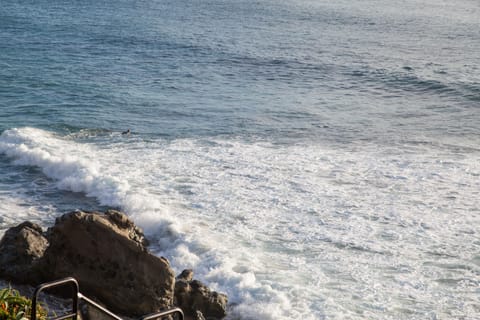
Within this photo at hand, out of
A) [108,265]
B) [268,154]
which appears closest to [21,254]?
[108,265]

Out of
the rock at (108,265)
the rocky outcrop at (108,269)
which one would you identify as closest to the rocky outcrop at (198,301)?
the rocky outcrop at (108,269)

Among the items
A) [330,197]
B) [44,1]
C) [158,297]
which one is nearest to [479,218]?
[330,197]

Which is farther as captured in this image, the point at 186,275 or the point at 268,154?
the point at 268,154

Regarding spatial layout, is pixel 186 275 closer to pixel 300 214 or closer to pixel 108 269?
pixel 108 269

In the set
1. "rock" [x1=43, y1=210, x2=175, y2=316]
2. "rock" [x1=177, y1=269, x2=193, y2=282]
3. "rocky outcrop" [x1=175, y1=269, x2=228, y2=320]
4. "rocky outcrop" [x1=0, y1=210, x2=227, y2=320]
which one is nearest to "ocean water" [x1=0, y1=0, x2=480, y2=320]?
"rocky outcrop" [x1=175, y1=269, x2=228, y2=320]

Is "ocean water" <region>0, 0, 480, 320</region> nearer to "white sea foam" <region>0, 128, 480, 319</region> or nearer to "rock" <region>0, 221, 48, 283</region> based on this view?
"white sea foam" <region>0, 128, 480, 319</region>

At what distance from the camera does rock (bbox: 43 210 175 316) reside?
10.5 m

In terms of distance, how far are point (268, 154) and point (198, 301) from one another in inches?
412

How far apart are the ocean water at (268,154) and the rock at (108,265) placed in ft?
4.62

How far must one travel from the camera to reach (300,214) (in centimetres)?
1576

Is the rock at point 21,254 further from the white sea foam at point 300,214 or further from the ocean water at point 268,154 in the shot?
the white sea foam at point 300,214

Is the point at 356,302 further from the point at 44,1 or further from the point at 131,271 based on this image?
the point at 44,1

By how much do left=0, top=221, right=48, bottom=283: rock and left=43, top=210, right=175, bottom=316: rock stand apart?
0.25 m

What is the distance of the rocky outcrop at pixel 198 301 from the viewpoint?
10586 mm
